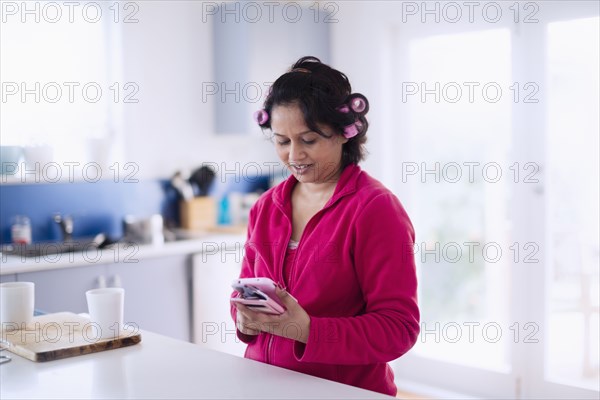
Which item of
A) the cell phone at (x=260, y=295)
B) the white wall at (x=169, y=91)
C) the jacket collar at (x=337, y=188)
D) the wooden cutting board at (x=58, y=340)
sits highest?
the white wall at (x=169, y=91)

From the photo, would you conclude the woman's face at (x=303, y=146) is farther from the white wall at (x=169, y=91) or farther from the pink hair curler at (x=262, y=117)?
the white wall at (x=169, y=91)

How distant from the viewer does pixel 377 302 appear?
160 cm

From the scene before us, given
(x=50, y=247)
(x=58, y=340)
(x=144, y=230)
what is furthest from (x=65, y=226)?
(x=58, y=340)

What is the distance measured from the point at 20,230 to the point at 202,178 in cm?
111

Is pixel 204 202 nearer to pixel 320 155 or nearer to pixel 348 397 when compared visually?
pixel 320 155

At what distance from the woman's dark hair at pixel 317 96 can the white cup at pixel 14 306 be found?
2.68ft

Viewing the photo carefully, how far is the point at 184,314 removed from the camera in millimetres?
3625

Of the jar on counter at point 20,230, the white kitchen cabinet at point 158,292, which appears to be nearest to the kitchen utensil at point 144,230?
the white kitchen cabinet at point 158,292

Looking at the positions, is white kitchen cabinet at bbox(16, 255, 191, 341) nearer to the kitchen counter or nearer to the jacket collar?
the kitchen counter

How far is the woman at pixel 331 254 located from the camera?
156 cm

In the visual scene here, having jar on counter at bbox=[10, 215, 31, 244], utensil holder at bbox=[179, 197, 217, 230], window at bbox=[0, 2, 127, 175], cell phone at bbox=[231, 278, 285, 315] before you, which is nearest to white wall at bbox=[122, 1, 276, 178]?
window at bbox=[0, 2, 127, 175]

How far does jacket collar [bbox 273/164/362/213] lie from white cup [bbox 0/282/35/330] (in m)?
0.72

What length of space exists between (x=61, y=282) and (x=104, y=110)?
1190 millimetres

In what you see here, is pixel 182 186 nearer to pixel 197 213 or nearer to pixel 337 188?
pixel 197 213
